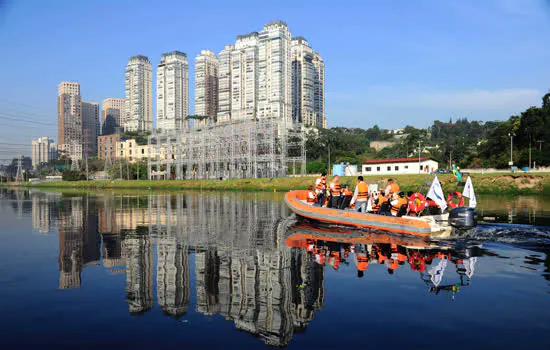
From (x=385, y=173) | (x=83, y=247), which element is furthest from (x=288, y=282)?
(x=385, y=173)

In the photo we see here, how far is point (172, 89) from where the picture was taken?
15900 centimetres

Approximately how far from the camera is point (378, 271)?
1207 cm

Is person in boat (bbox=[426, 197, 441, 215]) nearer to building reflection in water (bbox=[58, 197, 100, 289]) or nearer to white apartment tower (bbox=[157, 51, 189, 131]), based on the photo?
building reflection in water (bbox=[58, 197, 100, 289])

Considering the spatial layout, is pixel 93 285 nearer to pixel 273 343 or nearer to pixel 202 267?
pixel 202 267

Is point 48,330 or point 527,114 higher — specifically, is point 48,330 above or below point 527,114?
below

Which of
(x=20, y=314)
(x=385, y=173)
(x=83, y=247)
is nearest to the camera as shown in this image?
(x=20, y=314)

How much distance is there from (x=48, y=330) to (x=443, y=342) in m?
7.17

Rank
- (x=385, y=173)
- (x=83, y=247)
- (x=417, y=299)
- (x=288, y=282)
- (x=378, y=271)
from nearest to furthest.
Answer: (x=417, y=299) < (x=288, y=282) < (x=378, y=271) < (x=83, y=247) < (x=385, y=173)

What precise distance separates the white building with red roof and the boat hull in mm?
42078

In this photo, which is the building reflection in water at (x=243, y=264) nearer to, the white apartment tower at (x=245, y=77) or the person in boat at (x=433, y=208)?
the person in boat at (x=433, y=208)

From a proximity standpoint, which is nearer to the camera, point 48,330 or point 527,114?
point 48,330

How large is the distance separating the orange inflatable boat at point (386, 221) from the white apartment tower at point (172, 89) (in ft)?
470

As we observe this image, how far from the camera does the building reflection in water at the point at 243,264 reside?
8.84 metres

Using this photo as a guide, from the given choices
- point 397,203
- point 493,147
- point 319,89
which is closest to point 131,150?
point 319,89
